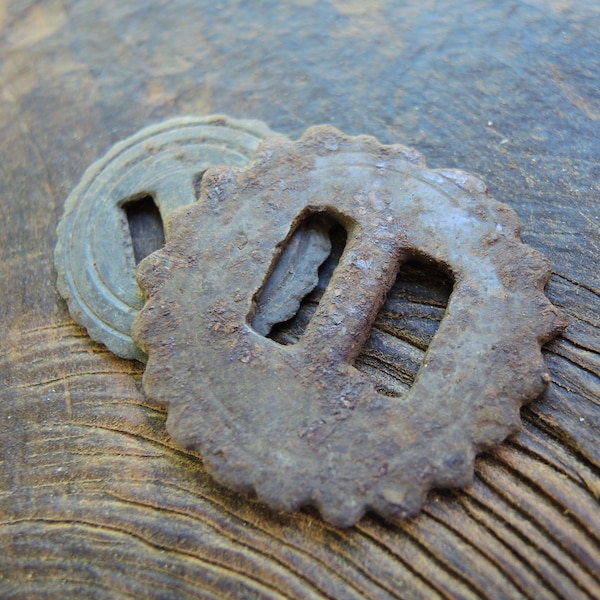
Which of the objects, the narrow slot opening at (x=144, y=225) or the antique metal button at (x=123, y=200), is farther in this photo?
the narrow slot opening at (x=144, y=225)

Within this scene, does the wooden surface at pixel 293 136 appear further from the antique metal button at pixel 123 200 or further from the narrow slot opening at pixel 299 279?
the narrow slot opening at pixel 299 279

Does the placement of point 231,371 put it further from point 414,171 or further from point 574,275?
point 574,275

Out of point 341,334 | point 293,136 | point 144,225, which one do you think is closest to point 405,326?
point 341,334

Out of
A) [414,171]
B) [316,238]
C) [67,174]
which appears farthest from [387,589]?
[67,174]

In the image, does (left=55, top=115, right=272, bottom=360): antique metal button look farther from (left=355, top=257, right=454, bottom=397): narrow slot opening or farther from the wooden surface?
(left=355, top=257, right=454, bottom=397): narrow slot opening

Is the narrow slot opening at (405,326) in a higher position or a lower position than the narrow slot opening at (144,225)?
higher

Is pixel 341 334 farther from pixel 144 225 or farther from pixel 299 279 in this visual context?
pixel 144 225

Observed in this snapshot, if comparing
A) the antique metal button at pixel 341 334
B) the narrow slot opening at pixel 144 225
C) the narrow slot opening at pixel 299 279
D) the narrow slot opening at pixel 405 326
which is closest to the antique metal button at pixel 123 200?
the narrow slot opening at pixel 144 225
